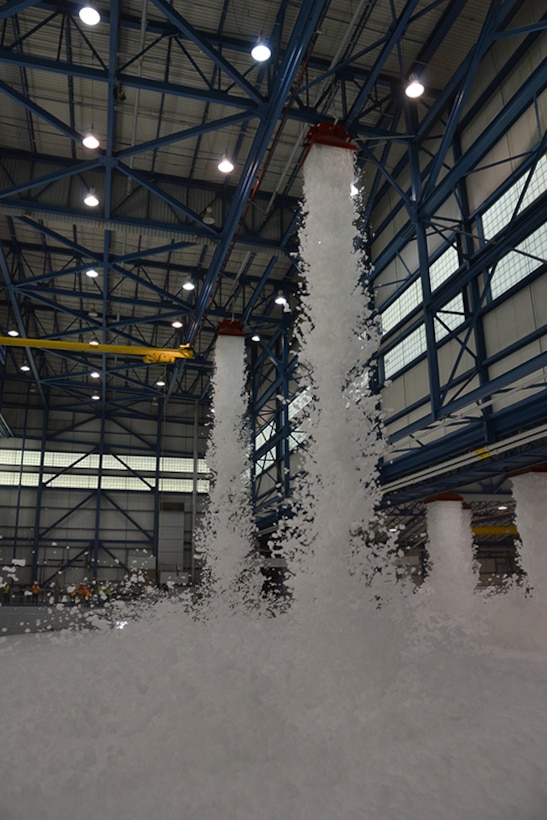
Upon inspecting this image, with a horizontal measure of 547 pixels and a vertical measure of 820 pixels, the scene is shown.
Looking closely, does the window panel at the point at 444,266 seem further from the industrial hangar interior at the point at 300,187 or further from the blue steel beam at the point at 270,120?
the blue steel beam at the point at 270,120

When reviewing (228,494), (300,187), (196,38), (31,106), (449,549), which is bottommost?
(449,549)

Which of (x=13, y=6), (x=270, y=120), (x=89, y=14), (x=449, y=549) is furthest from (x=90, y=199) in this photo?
(x=449, y=549)

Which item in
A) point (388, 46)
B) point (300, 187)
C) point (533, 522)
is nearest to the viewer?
point (388, 46)

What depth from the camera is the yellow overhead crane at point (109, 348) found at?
28.3 m

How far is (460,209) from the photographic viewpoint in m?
16.8

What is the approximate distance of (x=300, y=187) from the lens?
2241cm

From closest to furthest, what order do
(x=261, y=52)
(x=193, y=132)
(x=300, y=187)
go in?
(x=261, y=52)
(x=193, y=132)
(x=300, y=187)

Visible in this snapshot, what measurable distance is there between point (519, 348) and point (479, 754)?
10250mm

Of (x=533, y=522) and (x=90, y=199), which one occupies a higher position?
(x=90, y=199)

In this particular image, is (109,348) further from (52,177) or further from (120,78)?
(120,78)

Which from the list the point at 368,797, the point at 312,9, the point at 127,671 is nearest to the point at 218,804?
the point at 368,797

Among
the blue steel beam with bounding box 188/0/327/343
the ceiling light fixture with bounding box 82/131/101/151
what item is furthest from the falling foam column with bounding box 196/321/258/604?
the ceiling light fixture with bounding box 82/131/101/151

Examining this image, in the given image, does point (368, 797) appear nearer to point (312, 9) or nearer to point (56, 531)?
point (312, 9)

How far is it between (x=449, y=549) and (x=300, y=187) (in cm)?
1445
